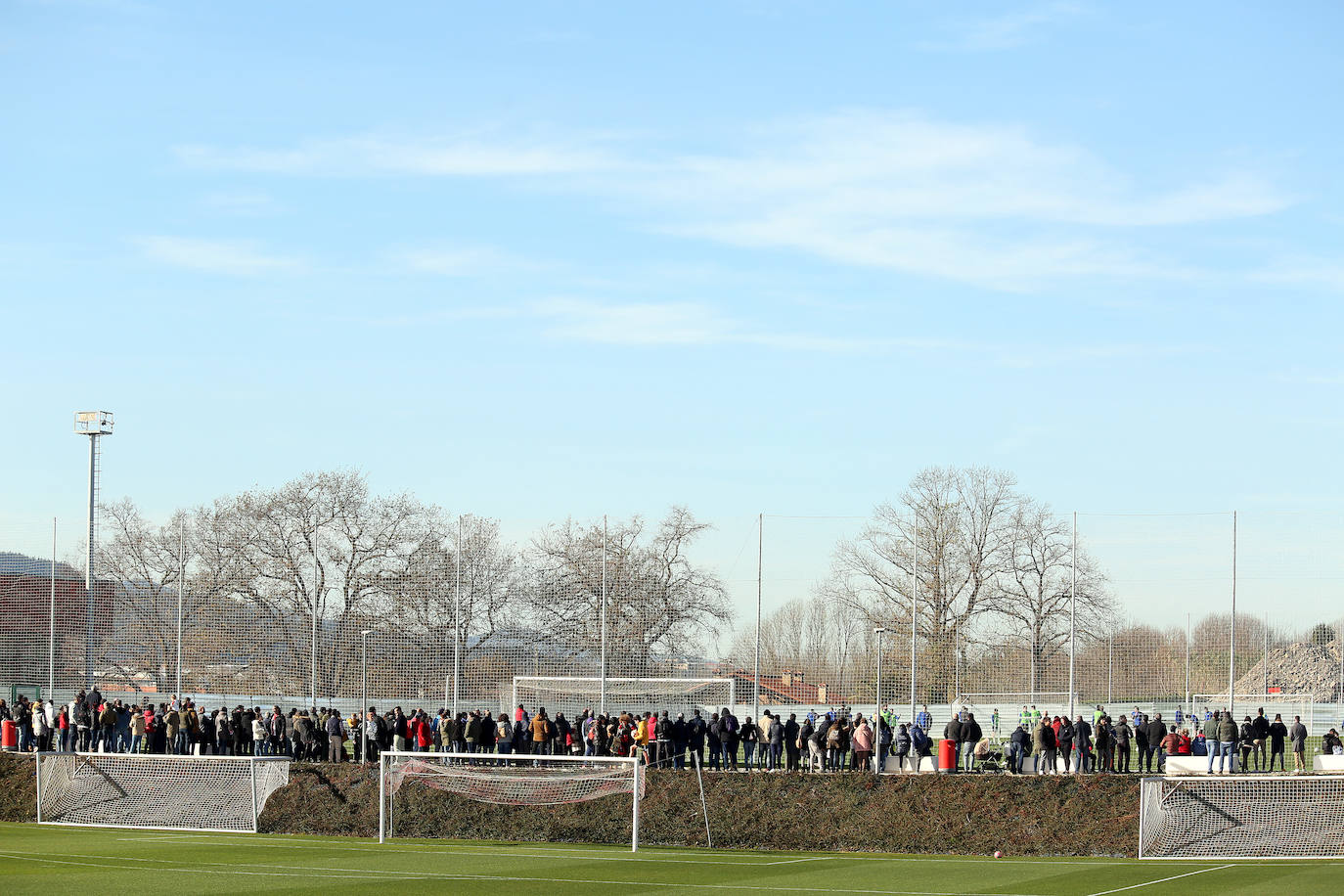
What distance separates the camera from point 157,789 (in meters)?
28.9

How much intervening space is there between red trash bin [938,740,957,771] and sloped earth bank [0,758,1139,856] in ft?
5.56

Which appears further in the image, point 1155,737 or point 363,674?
point 363,674

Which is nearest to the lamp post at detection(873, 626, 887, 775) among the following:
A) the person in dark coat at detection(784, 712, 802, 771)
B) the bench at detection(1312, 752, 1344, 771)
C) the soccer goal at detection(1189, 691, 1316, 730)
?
the person in dark coat at detection(784, 712, 802, 771)

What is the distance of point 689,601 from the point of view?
128ft

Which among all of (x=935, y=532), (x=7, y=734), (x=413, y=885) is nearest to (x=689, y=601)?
(x=935, y=532)

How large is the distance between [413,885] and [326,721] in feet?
52.3

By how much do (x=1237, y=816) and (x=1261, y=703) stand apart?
40.5ft

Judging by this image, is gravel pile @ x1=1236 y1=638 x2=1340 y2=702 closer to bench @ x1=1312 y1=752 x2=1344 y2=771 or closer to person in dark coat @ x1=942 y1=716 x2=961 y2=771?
bench @ x1=1312 y1=752 x2=1344 y2=771

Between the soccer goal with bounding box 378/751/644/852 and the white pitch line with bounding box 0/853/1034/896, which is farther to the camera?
the soccer goal with bounding box 378/751/644/852

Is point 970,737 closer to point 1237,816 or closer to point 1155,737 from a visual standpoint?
point 1155,737

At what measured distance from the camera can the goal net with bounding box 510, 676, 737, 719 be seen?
122 ft

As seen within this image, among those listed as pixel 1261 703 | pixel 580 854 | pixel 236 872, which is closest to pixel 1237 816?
pixel 580 854

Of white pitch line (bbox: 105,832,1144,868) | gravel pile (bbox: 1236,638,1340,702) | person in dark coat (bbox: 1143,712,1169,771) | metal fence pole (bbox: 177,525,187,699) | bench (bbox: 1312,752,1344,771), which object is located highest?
metal fence pole (bbox: 177,525,187,699)

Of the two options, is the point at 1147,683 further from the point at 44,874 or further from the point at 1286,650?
the point at 44,874
